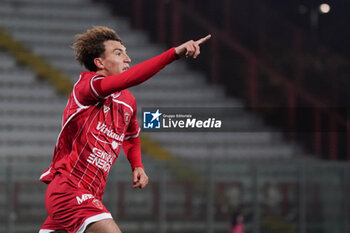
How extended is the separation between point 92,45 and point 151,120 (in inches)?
130

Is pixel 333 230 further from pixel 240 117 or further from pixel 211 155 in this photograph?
pixel 240 117

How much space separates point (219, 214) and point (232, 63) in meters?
2.85

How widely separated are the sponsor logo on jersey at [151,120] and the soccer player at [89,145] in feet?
9.90

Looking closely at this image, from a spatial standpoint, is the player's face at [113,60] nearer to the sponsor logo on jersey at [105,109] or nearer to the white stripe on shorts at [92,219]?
the sponsor logo on jersey at [105,109]

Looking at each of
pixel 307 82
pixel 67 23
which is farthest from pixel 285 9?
pixel 67 23

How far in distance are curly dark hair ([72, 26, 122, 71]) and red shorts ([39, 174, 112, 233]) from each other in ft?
2.01

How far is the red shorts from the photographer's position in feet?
12.5

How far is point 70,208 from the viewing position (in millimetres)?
3842

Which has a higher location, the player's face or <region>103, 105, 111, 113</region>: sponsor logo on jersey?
the player's face

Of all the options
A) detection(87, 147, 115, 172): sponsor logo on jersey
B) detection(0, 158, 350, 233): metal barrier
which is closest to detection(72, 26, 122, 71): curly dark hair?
detection(87, 147, 115, 172): sponsor logo on jersey

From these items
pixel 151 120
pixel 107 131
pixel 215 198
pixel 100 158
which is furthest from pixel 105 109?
pixel 215 198

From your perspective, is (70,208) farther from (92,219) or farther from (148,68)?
(148,68)

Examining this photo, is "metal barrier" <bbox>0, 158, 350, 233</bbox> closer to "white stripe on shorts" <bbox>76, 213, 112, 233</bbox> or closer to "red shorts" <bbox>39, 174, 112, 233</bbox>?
"red shorts" <bbox>39, 174, 112, 233</bbox>

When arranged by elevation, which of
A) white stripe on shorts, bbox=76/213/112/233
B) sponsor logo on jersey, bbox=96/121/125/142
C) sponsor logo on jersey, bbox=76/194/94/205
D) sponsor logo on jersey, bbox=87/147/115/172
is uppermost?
sponsor logo on jersey, bbox=96/121/125/142
